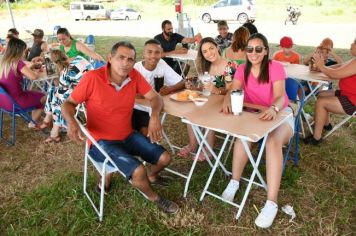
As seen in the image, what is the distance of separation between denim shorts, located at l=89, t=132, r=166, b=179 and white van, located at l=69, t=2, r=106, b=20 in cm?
2324

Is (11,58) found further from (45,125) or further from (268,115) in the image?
(268,115)

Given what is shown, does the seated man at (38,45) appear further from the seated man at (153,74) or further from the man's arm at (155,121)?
the man's arm at (155,121)

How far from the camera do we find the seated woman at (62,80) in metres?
3.56

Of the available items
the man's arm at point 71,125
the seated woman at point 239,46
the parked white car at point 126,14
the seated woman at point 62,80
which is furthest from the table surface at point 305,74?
the parked white car at point 126,14

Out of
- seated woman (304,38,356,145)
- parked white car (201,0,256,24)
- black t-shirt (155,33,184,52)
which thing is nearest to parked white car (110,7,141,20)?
parked white car (201,0,256,24)

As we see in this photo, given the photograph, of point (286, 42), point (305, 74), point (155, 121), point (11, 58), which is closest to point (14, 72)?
point (11, 58)

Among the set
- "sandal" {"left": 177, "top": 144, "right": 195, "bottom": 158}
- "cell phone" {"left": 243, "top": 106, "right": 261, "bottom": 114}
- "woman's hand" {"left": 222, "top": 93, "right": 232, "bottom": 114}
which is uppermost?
"woman's hand" {"left": 222, "top": 93, "right": 232, "bottom": 114}

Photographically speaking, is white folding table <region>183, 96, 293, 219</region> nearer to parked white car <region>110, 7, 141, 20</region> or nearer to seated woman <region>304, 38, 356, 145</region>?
seated woman <region>304, 38, 356, 145</region>

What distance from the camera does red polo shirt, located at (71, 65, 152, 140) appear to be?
232cm

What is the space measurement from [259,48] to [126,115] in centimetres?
124

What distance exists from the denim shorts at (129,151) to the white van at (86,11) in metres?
23.2

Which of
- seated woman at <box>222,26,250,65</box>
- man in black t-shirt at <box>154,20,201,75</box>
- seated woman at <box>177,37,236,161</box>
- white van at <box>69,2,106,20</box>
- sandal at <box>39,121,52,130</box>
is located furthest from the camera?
white van at <box>69,2,106,20</box>

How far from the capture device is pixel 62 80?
11.8ft

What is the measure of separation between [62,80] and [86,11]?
869 inches
